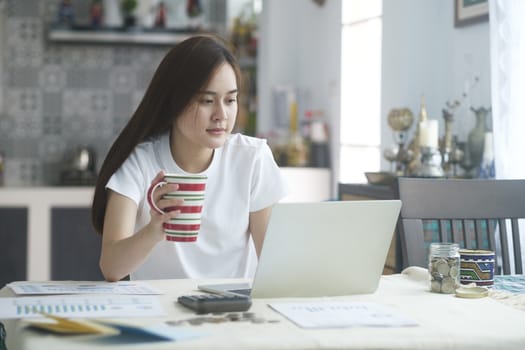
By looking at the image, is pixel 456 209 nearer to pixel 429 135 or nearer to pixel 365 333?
pixel 365 333

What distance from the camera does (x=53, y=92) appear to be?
19.6ft

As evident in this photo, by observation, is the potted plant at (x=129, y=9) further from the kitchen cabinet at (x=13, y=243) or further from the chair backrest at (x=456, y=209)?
the chair backrest at (x=456, y=209)

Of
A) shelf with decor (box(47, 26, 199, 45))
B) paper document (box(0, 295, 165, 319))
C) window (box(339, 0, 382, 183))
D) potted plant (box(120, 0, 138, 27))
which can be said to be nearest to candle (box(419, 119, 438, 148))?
window (box(339, 0, 382, 183))

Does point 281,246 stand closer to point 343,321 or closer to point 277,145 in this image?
point 343,321

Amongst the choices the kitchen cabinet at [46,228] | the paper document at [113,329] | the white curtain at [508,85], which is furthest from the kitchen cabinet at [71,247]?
the paper document at [113,329]

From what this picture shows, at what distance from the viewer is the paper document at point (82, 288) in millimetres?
1492

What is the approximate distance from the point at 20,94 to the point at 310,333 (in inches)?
201

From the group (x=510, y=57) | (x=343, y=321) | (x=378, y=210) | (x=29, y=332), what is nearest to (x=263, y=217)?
(x=378, y=210)

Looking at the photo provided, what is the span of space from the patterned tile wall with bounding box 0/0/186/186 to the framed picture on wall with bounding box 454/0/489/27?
9.78ft

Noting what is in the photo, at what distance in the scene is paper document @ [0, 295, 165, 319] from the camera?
1.30 m

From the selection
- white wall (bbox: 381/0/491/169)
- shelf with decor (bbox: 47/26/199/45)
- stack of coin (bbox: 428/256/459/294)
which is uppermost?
shelf with decor (bbox: 47/26/199/45)

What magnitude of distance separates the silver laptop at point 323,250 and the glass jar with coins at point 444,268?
11 centimetres

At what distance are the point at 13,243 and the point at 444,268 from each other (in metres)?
4.20

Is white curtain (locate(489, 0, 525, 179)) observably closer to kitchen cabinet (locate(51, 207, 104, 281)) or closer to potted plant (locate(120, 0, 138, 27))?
kitchen cabinet (locate(51, 207, 104, 281))
